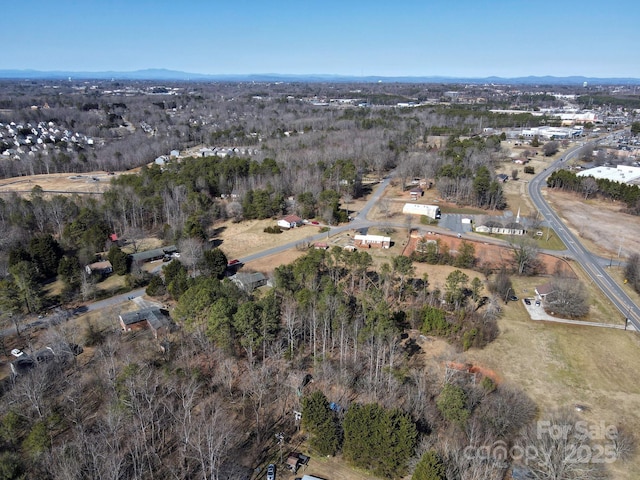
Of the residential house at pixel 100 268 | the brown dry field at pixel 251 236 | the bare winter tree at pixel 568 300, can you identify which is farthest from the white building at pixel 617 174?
the residential house at pixel 100 268

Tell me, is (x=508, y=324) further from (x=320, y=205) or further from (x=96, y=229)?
(x=96, y=229)

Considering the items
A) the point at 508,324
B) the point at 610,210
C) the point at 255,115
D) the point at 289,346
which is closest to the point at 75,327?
the point at 289,346

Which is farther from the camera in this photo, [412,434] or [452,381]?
[452,381]

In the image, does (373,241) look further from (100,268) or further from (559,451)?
(559,451)

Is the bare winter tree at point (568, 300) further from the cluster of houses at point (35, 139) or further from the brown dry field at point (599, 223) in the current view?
the cluster of houses at point (35, 139)

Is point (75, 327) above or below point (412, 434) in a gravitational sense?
below

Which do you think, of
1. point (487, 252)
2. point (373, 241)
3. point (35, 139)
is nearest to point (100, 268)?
point (373, 241)

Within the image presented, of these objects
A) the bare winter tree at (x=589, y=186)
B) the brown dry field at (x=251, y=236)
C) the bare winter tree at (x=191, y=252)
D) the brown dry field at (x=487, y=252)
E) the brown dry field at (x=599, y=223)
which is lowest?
the brown dry field at (x=251, y=236)
